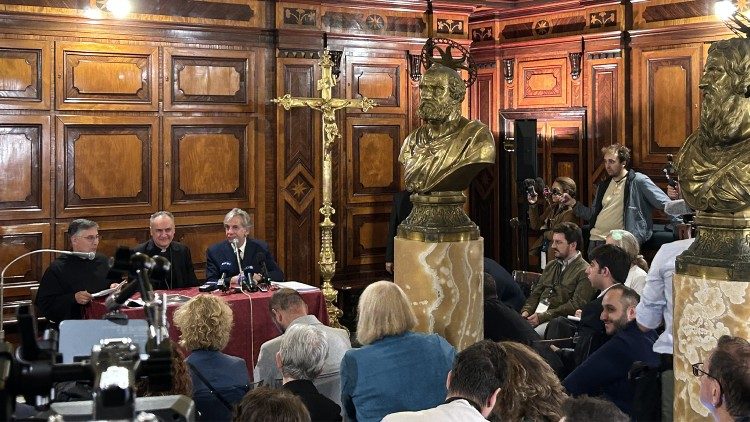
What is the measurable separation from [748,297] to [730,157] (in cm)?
49

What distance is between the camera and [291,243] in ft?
29.3

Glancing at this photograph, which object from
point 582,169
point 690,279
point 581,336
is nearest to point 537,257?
point 582,169

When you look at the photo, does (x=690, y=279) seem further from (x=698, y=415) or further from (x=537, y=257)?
(x=537, y=257)

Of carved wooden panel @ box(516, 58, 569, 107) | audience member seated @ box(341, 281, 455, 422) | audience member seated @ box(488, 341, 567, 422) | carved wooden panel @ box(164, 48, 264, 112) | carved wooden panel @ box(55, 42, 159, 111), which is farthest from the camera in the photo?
carved wooden panel @ box(516, 58, 569, 107)

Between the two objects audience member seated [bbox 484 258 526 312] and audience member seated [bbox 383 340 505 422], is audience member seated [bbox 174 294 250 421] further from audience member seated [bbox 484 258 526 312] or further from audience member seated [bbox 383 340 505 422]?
audience member seated [bbox 484 258 526 312]

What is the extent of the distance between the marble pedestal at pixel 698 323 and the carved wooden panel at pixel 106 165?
5233mm

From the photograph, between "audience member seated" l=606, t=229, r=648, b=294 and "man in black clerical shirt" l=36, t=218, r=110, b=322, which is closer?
"audience member seated" l=606, t=229, r=648, b=294

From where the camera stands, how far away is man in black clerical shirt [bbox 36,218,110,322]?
6.21m

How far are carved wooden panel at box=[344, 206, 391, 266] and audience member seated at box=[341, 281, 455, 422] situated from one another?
514 centimetres

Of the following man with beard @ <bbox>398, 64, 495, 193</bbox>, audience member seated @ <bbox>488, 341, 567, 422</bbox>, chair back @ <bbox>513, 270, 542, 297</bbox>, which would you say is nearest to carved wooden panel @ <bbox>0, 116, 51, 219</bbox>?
chair back @ <bbox>513, 270, 542, 297</bbox>

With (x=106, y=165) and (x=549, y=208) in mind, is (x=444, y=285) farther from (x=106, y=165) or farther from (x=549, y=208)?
(x=549, y=208)

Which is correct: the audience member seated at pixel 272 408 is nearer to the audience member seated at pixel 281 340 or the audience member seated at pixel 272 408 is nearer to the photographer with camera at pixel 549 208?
the audience member seated at pixel 281 340

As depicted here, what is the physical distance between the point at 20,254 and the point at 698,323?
525cm

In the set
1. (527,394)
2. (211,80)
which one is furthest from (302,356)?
(211,80)
